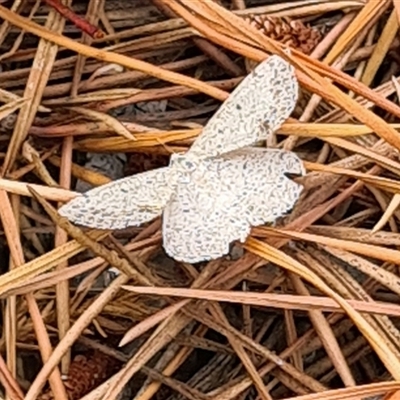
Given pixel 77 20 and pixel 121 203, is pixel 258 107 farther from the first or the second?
pixel 77 20

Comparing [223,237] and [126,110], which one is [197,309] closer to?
[223,237]

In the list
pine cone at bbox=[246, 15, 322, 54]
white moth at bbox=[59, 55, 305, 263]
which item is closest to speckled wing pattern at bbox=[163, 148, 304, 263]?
white moth at bbox=[59, 55, 305, 263]

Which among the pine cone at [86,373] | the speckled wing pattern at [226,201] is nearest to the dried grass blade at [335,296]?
the speckled wing pattern at [226,201]

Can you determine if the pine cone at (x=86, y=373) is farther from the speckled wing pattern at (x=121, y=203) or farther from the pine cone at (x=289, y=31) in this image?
the pine cone at (x=289, y=31)

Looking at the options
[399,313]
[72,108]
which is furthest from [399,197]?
[72,108]

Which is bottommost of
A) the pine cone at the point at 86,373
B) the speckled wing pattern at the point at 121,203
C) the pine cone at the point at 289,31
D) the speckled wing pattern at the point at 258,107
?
the pine cone at the point at 86,373

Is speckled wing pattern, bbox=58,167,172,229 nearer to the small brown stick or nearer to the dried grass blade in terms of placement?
the dried grass blade

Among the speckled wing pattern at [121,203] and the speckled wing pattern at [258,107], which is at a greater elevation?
the speckled wing pattern at [258,107]
